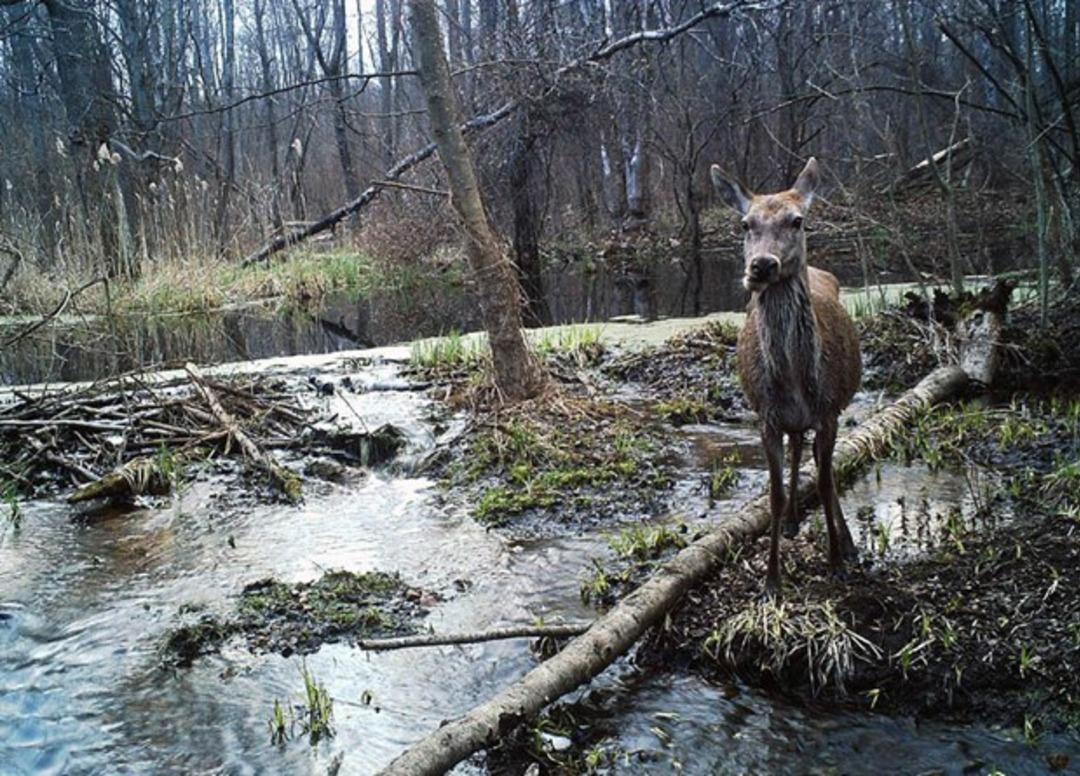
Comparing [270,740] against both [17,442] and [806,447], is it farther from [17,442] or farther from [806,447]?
[17,442]

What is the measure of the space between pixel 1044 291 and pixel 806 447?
254 cm

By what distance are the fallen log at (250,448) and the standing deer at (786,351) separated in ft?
10.2

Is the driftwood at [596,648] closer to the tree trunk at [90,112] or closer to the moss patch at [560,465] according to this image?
the moss patch at [560,465]

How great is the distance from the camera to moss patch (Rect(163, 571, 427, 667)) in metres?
4.04

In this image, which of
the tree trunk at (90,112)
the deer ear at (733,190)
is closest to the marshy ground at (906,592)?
the deer ear at (733,190)

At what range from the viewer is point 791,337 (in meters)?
3.77

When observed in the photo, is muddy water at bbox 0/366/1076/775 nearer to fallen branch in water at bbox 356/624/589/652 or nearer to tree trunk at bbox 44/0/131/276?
fallen branch in water at bbox 356/624/589/652

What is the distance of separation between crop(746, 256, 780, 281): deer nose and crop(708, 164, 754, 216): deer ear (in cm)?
48

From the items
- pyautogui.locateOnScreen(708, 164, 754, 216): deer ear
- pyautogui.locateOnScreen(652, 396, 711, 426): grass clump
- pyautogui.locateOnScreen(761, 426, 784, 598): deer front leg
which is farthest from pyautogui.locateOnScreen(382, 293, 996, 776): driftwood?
pyautogui.locateOnScreen(652, 396, 711, 426): grass clump

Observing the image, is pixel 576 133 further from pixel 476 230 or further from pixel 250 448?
pixel 250 448

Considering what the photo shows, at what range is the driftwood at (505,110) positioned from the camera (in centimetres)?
1231

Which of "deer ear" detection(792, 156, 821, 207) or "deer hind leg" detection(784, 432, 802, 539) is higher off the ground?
"deer ear" detection(792, 156, 821, 207)

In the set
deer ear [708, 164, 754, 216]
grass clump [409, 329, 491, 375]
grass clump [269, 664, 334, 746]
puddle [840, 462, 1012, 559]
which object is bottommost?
grass clump [269, 664, 334, 746]

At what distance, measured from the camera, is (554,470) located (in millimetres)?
5848
